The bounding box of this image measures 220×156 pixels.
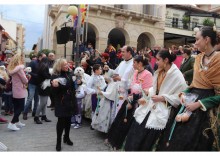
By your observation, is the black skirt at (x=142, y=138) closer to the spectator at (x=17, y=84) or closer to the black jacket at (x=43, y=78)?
the spectator at (x=17, y=84)

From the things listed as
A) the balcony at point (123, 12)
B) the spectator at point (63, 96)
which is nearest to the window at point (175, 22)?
the balcony at point (123, 12)

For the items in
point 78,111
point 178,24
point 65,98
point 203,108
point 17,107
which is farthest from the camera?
point 178,24

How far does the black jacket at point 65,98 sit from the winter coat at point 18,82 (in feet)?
5.62

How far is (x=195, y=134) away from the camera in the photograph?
2.65 metres

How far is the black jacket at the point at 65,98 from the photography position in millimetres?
4660

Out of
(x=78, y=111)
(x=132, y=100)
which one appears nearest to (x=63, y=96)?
(x=132, y=100)

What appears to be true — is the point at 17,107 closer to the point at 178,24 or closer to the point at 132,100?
the point at 132,100

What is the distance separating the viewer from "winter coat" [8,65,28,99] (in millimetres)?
6078

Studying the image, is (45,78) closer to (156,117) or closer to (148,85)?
(148,85)

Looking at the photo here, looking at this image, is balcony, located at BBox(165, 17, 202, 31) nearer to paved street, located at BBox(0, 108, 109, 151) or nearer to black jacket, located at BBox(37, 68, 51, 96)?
black jacket, located at BBox(37, 68, 51, 96)

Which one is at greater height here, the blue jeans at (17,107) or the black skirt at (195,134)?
the black skirt at (195,134)

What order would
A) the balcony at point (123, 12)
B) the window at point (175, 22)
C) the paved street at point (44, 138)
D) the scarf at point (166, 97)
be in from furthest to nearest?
the window at point (175, 22) < the balcony at point (123, 12) < the paved street at point (44, 138) < the scarf at point (166, 97)

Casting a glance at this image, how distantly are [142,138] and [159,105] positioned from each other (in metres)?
0.45

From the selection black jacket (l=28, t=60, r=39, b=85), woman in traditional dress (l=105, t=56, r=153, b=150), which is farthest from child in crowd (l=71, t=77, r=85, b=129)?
woman in traditional dress (l=105, t=56, r=153, b=150)
